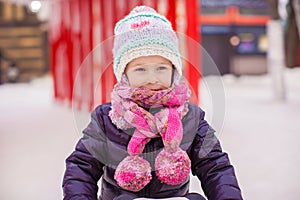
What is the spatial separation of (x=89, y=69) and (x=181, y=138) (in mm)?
408

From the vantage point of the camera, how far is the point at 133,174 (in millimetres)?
767

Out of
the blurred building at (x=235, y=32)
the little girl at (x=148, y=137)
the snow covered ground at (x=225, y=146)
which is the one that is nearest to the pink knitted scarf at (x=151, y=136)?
the little girl at (x=148, y=137)

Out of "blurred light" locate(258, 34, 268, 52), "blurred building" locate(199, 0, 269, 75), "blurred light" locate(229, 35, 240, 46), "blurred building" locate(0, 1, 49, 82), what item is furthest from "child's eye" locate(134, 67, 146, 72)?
"blurred building" locate(0, 1, 49, 82)

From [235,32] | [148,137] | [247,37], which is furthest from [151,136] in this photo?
[247,37]

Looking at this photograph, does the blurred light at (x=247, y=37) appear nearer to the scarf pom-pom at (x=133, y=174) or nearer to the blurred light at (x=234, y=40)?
the blurred light at (x=234, y=40)

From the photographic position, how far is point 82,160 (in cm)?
82

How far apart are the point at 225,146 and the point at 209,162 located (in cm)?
68

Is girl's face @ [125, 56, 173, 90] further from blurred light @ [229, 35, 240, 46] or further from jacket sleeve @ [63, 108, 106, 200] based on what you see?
blurred light @ [229, 35, 240, 46]

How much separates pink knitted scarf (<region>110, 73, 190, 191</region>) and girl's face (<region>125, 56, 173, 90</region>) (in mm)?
14

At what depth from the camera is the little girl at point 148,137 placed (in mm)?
775

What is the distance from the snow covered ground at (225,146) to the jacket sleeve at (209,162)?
1.5 inches

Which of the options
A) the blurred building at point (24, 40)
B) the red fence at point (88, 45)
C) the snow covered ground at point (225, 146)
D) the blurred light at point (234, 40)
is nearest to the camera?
the red fence at point (88, 45)

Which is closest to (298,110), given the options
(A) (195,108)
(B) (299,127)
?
(B) (299,127)

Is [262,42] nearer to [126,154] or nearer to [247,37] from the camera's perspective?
[247,37]
